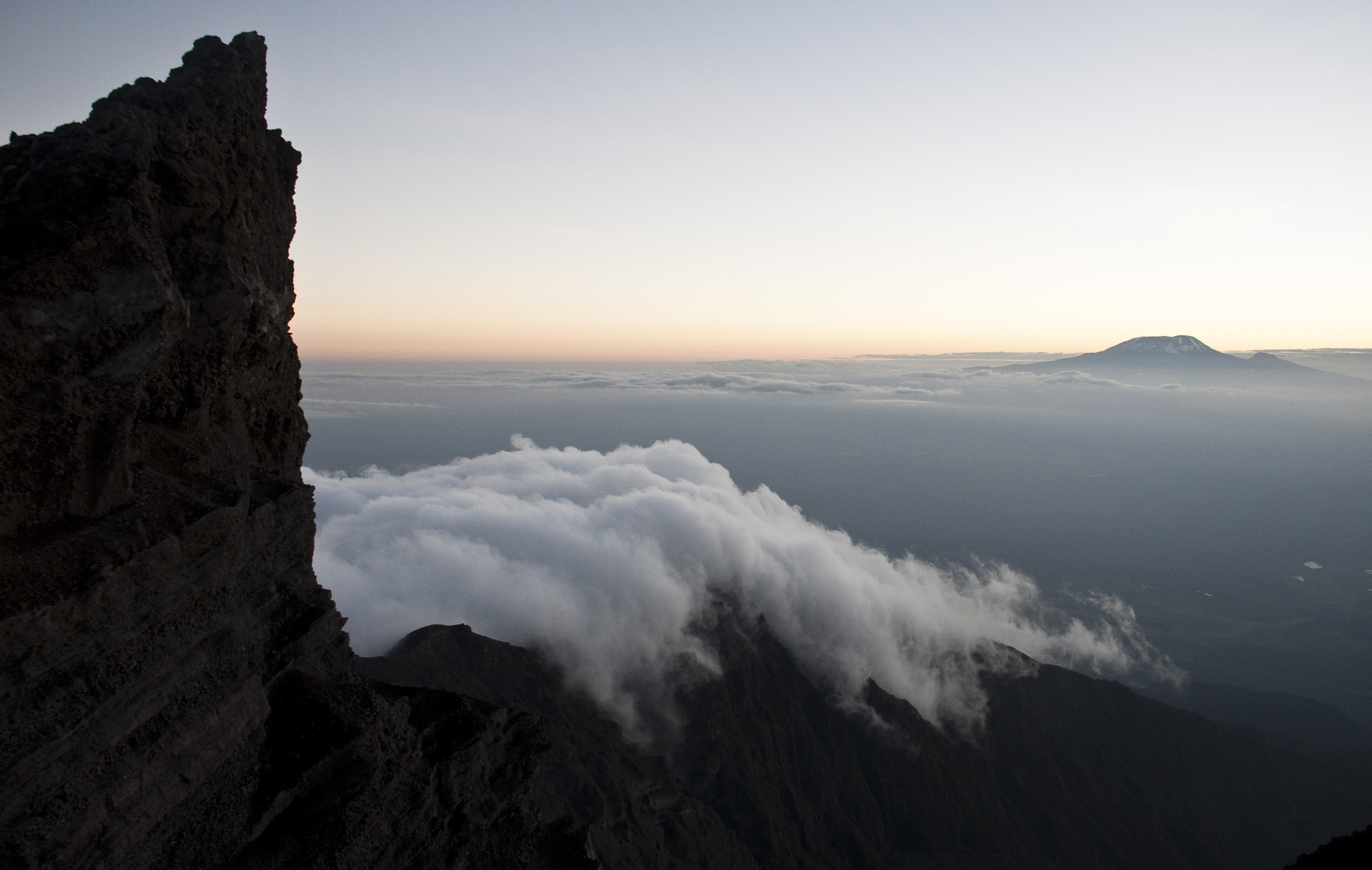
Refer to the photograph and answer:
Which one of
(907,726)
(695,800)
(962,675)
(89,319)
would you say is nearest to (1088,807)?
(962,675)

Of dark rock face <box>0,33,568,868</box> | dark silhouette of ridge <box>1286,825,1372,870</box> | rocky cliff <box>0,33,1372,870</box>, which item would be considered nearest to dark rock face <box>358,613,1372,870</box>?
rocky cliff <box>0,33,1372,870</box>

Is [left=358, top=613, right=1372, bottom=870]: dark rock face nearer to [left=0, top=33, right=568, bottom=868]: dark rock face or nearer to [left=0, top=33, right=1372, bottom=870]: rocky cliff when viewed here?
[left=0, top=33, right=1372, bottom=870]: rocky cliff

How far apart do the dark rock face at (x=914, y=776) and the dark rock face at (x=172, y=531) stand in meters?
29.9

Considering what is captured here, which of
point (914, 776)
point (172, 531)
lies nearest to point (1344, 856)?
point (172, 531)

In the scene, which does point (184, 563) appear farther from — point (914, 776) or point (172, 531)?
point (914, 776)

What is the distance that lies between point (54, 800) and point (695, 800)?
2089 inches

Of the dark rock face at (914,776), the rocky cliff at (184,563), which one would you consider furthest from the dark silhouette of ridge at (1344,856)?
the dark rock face at (914,776)

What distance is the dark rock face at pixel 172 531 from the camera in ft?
24.4

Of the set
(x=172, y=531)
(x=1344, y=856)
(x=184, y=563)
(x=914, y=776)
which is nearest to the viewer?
(x=172, y=531)

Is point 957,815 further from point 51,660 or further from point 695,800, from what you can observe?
point 51,660

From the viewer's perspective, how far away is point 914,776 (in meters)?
68.6

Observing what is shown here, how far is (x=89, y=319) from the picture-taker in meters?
7.89

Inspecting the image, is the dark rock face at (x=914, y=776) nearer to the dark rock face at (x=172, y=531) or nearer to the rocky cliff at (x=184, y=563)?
the rocky cliff at (x=184, y=563)

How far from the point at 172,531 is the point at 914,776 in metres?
77.0
